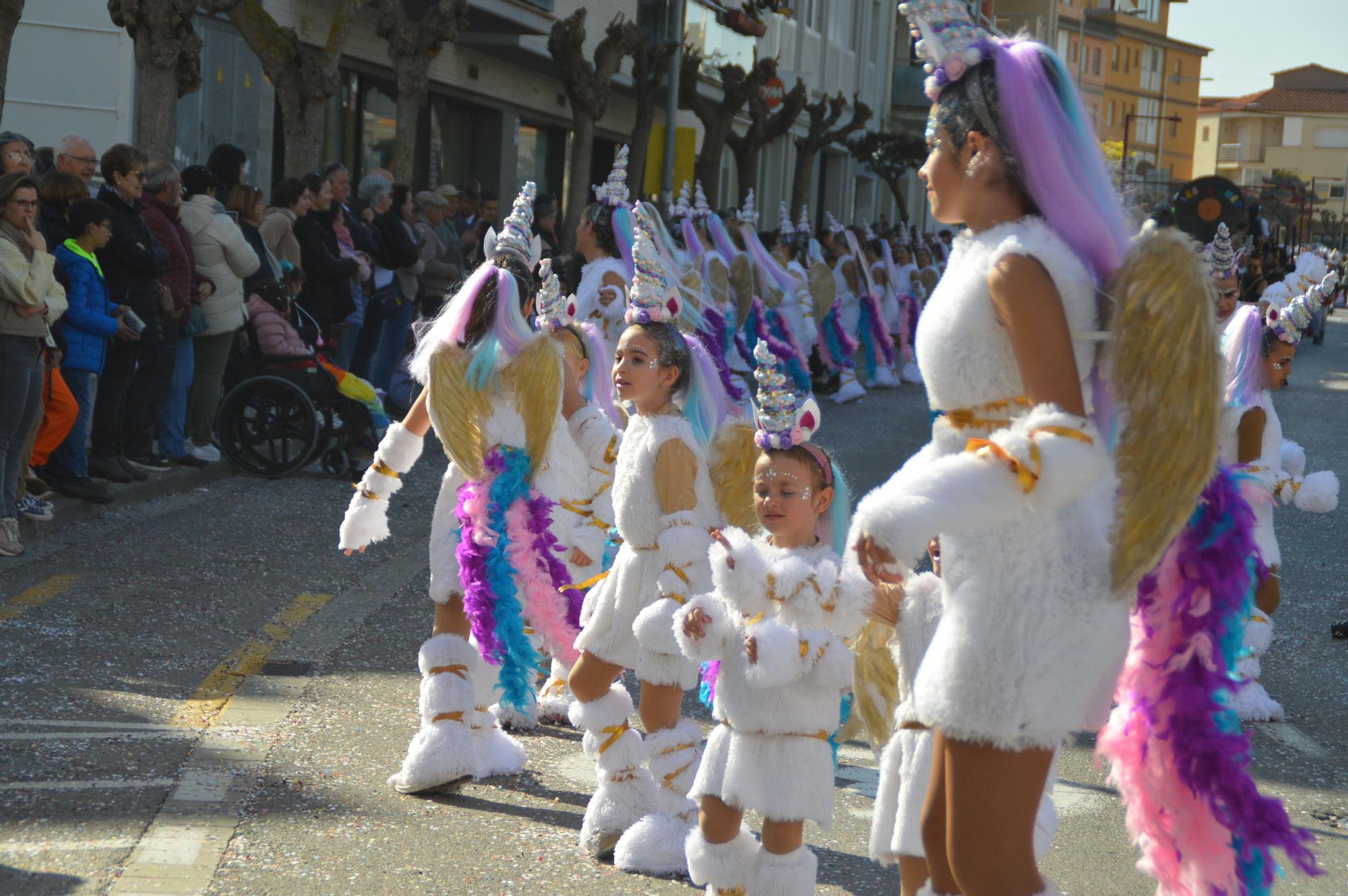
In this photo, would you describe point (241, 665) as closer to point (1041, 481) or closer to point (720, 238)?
point (1041, 481)

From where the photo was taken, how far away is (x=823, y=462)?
12.5ft

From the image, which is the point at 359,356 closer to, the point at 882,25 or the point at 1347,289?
the point at 882,25

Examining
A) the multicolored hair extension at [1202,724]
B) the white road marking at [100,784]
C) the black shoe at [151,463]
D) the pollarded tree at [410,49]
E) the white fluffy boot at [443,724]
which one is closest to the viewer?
the multicolored hair extension at [1202,724]

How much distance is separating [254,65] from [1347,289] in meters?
48.2

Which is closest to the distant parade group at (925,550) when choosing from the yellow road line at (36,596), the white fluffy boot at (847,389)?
the yellow road line at (36,596)

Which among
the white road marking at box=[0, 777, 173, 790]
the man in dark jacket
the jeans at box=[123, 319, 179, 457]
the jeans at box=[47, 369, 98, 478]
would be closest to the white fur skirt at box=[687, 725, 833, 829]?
the white road marking at box=[0, 777, 173, 790]

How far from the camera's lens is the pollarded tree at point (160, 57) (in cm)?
1162

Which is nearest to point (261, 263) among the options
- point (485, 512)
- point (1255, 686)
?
point (485, 512)

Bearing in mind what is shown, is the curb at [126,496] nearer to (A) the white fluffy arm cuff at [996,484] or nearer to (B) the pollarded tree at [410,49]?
(B) the pollarded tree at [410,49]

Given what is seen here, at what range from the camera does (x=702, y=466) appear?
4398 mm

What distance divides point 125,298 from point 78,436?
3.07 ft

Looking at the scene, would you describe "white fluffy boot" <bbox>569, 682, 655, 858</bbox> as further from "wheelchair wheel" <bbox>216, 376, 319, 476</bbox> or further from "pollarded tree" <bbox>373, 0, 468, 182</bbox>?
"pollarded tree" <bbox>373, 0, 468, 182</bbox>

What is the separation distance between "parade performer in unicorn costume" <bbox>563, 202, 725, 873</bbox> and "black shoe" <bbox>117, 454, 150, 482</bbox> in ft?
20.2

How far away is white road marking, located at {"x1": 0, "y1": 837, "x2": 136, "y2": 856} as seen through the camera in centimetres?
407
